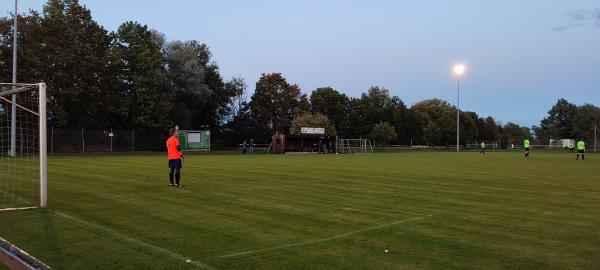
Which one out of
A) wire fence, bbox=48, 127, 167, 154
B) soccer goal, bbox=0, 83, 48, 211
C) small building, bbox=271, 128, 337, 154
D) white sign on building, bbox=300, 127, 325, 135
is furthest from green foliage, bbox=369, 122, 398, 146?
soccer goal, bbox=0, 83, 48, 211

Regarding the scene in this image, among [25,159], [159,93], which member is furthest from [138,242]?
[159,93]

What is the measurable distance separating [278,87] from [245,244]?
79.9 metres

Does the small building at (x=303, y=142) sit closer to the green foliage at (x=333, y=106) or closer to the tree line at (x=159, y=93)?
the tree line at (x=159, y=93)

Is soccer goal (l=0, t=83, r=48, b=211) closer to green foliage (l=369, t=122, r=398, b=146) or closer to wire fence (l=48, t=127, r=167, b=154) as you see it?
wire fence (l=48, t=127, r=167, b=154)

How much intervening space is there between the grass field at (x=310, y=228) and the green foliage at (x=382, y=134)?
8023 cm

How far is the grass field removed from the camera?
635cm

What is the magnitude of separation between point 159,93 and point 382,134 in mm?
45985

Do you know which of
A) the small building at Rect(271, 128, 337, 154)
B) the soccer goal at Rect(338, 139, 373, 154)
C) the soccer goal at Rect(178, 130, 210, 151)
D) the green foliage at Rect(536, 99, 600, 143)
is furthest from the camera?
the green foliage at Rect(536, 99, 600, 143)

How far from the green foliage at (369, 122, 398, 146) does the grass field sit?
263 ft

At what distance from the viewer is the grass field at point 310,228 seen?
6352 mm

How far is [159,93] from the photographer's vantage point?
64.3 metres

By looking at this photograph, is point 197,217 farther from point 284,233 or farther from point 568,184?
point 568,184

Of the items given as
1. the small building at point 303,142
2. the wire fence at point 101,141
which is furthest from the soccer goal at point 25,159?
the small building at point 303,142

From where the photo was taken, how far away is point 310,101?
95.6 metres
